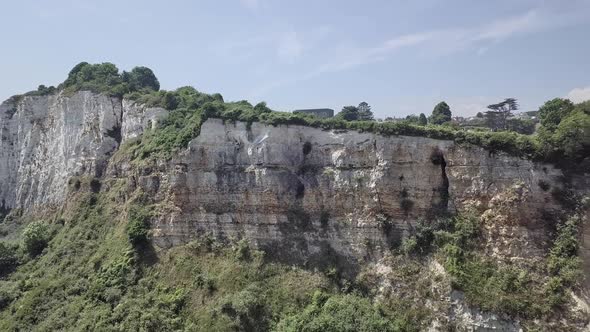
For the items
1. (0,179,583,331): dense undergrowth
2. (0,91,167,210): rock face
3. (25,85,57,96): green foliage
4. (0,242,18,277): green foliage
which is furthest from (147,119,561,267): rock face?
(25,85,57,96): green foliage

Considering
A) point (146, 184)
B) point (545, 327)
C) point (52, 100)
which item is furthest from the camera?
point (52, 100)

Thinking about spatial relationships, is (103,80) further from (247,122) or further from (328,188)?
(328,188)

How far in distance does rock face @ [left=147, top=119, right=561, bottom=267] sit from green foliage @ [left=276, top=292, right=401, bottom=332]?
10.2 feet

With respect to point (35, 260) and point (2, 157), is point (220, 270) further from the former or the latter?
point (2, 157)

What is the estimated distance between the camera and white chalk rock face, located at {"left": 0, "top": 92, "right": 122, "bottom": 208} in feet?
173

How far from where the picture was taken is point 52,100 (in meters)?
62.8

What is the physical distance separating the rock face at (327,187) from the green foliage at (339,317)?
3.10 m

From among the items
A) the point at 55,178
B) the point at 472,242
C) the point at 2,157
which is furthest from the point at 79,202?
the point at 472,242

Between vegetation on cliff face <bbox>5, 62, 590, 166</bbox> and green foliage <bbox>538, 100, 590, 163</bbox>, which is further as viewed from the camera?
vegetation on cliff face <bbox>5, 62, 590, 166</bbox>

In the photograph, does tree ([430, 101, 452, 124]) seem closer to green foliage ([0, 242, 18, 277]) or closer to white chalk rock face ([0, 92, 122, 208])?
white chalk rock face ([0, 92, 122, 208])

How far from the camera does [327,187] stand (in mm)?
34312

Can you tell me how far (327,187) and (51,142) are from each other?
43.0 metres

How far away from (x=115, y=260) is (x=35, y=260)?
1233 cm

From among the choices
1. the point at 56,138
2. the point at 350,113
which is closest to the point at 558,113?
the point at 350,113
